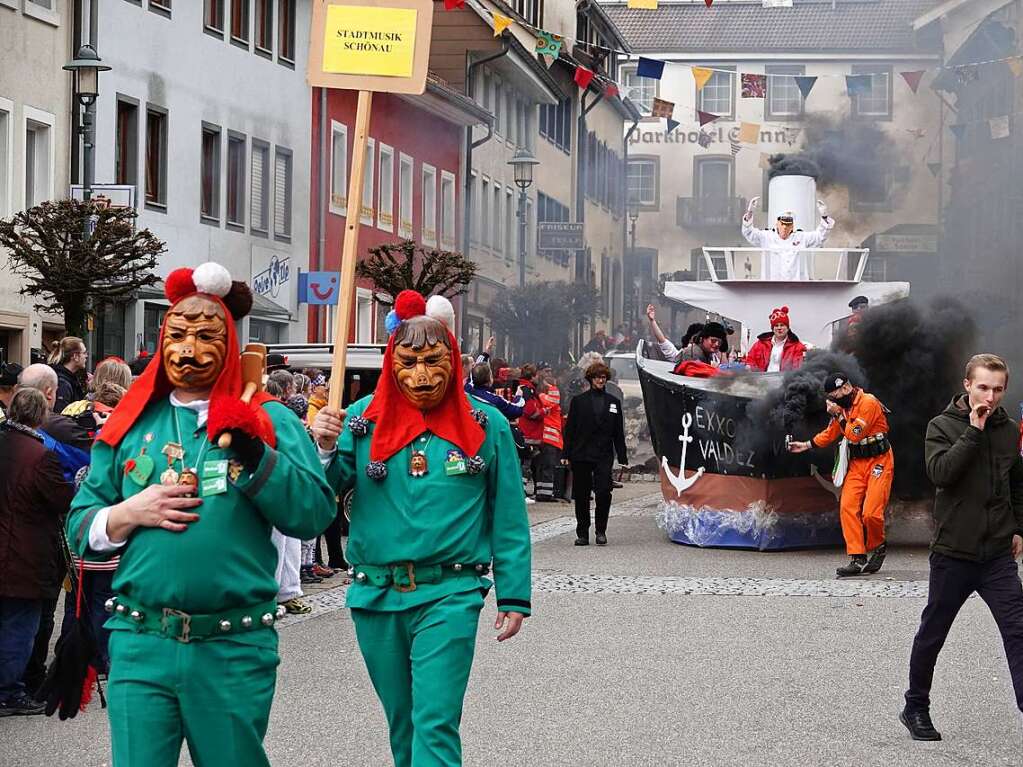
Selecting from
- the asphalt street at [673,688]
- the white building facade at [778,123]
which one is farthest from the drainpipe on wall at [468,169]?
the asphalt street at [673,688]

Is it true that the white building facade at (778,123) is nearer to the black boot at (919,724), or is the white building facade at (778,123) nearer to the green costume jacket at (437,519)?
the black boot at (919,724)

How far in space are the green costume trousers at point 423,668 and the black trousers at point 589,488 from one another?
13.0 meters

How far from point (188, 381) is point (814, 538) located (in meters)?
13.8

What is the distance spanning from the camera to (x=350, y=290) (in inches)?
253

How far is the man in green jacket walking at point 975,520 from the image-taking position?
325 inches

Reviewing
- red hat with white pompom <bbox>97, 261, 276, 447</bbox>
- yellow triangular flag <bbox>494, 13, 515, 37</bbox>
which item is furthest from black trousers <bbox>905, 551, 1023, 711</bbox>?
yellow triangular flag <bbox>494, 13, 515, 37</bbox>

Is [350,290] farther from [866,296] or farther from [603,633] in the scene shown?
[866,296]

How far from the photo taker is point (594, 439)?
64.0 feet

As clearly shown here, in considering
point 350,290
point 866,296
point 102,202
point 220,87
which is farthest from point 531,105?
point 350,290

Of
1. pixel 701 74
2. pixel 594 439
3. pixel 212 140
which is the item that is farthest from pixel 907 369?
pixel 212 140

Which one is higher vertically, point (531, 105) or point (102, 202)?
point (531, 105)

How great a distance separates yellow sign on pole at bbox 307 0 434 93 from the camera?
265 inches

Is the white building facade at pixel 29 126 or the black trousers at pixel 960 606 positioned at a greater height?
the white building facade at pixel 29 126

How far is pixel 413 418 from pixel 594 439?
43.9 ft
